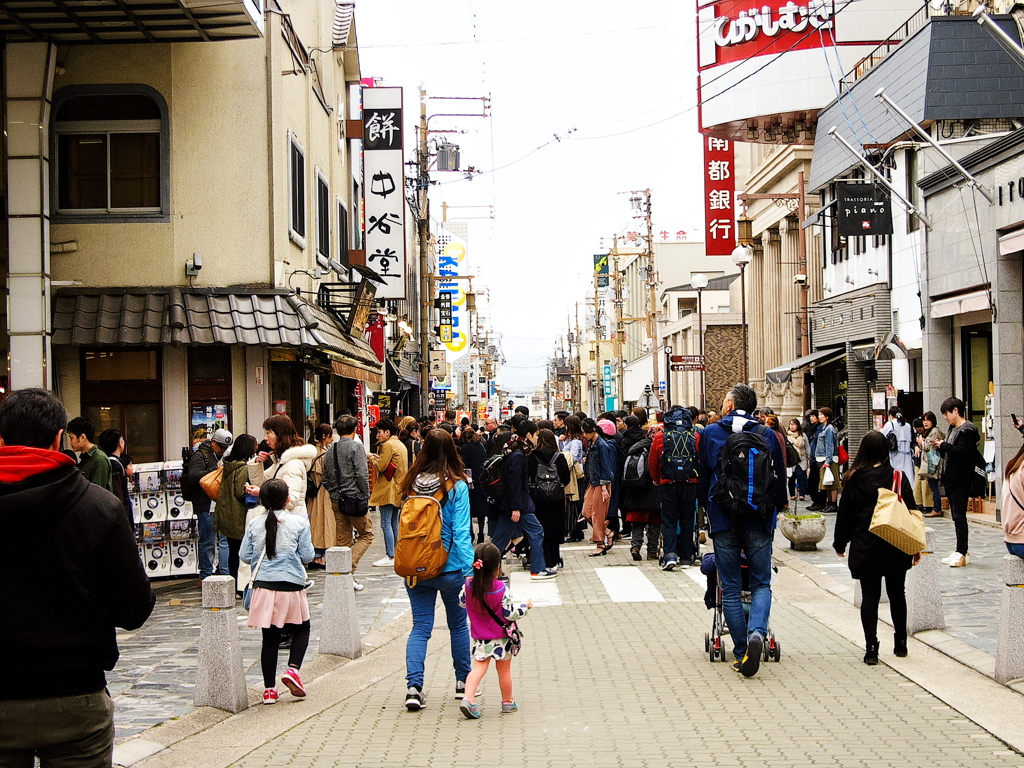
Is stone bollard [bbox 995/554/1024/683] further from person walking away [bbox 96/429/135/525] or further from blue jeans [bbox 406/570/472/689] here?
person walking away [bbox 96/429/135/525]

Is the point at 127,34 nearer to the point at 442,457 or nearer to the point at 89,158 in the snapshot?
the point at 89,158

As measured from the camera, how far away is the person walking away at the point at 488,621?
731cm

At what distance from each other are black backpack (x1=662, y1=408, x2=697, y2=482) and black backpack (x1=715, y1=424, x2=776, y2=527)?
5.49 metres

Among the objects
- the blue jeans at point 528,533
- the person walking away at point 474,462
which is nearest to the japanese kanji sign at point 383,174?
the person walking away at point 474,462

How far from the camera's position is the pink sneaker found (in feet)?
25.5

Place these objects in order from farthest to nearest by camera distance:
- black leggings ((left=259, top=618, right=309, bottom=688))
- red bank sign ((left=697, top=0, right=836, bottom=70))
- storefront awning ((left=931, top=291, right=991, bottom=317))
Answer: red bank sign ((left=697, top=0, right=836, bottom=70))
storefront awning ((left=931, top=291, right=991, bottom=317))
black leggings ((left=259, top=618, right=309, bottom=688))

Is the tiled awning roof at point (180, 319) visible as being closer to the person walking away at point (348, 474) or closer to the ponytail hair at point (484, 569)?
the person walking away at point (348, 474)

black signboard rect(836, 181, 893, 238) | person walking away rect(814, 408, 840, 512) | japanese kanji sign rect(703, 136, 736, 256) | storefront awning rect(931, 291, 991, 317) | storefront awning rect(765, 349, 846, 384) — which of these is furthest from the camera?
japanese kanji sign rect(703, 136, 736, 256)

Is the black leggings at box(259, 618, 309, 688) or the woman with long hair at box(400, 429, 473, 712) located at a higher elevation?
the woman with long hair at box(400, 429, 473, 712)

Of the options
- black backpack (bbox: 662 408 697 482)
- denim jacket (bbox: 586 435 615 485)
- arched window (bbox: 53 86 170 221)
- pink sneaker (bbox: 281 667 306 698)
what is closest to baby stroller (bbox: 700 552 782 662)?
pink sneaker (bbox: 281 667 306 698)

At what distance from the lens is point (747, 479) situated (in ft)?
27.4

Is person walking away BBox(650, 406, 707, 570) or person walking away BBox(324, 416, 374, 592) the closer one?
person walking away BBox(324, 416, 374, 592)

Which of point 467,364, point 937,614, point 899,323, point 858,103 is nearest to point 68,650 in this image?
point 937,614

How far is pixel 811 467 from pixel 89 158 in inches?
548
